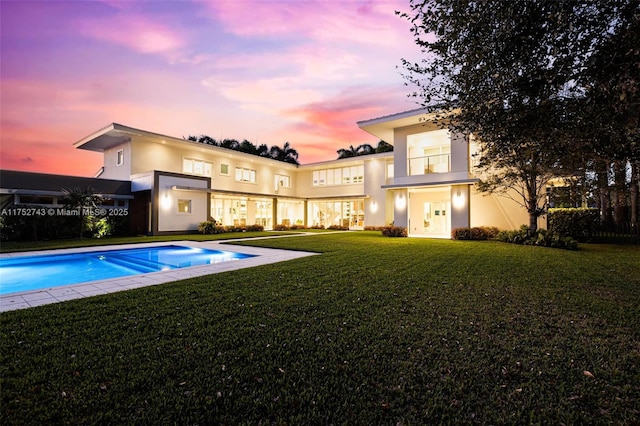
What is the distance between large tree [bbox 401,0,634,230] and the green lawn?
2983mm

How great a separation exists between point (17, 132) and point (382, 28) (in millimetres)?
24342

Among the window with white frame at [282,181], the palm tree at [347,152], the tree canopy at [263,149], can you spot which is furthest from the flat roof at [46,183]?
the palm tree at [347,152]

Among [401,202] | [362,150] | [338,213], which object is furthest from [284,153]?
[401,202]

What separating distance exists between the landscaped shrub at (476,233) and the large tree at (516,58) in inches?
439

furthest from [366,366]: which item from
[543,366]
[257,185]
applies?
[257,185]

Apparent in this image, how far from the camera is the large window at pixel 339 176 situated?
27.9 m

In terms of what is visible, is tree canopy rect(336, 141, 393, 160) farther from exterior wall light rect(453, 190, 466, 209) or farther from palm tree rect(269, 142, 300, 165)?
exterior wall light rect(453, 190, 466, 209)

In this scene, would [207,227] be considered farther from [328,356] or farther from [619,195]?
[619,195]

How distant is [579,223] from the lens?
14.6 meters

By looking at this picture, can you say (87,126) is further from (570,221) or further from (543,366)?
(570,221)

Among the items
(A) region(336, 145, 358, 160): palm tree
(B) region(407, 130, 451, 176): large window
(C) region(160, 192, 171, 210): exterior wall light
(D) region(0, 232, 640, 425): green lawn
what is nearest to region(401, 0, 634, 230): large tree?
(D) region(0, 232, 640, 425): green lawn

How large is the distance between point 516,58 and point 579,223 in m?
14.2

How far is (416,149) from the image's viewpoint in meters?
20.2

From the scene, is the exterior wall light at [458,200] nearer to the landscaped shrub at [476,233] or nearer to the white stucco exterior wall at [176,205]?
the landscaped shrub at [476,233]
